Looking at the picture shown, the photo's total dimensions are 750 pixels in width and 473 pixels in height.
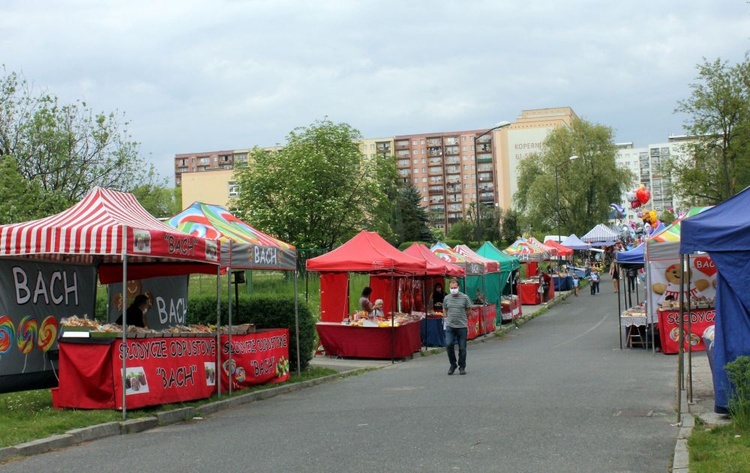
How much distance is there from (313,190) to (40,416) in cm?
4221

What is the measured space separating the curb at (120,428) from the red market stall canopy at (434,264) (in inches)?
391

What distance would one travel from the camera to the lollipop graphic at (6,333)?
12.3 meters

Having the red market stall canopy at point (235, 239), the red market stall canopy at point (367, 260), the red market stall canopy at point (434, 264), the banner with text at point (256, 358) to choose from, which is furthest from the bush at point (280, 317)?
the red market stall canopy at point (434, 264)

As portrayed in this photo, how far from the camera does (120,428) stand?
10.9 meters

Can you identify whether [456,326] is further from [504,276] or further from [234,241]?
Answer: [504,276]

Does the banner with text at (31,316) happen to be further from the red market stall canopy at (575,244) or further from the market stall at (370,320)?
the red market stall canopy at (575,244)

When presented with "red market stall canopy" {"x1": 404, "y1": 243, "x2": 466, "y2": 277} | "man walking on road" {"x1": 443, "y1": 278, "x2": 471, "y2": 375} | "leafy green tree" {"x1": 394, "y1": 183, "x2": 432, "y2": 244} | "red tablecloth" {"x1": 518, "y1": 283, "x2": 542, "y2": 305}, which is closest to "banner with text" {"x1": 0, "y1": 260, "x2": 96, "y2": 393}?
"man walking on road" {"x1": 443, "y1": 278, "x2": 471, "y2": 375}

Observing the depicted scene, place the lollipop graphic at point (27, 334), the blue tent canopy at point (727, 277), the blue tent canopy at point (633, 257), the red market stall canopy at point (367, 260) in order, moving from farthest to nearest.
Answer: the blue tent canopy at point (633, 257) < the red market stall canopy at point (367, 260) < the lollipop graphic at point (27, 334) < the blue tent canopy at point (727, 277)

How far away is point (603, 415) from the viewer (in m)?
11.0

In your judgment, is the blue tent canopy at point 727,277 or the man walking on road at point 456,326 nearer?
the blue tent canopy at point 727,277

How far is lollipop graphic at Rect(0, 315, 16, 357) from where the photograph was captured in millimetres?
12289

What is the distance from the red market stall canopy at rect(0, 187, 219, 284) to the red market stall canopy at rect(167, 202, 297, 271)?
0.76m

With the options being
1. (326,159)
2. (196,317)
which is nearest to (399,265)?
(196,317)

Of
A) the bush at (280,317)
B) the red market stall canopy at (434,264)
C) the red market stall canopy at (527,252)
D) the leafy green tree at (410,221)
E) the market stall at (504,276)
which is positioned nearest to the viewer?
the bush at (280,317)
